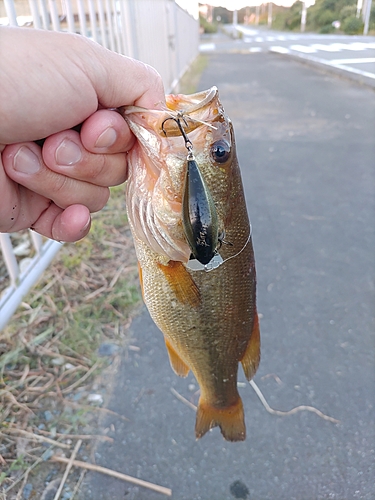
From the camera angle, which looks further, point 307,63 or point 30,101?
point 307,63

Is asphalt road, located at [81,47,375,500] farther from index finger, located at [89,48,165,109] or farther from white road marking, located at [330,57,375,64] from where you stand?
white road marking, located at [330,57,375,64]

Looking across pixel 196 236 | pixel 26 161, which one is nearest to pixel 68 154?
pixel 26 161

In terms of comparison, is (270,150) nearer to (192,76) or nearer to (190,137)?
(190,137)

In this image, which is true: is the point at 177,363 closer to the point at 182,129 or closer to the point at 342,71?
the point at 182,129

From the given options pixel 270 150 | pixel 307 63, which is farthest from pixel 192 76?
pixel 270 150

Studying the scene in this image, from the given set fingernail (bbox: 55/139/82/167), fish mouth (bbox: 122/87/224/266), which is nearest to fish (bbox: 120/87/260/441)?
fish mouth (bbox: 122/87/224/266)
